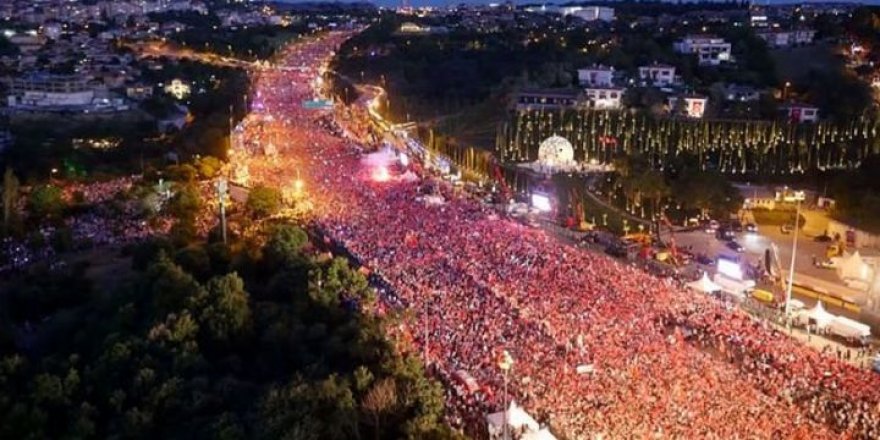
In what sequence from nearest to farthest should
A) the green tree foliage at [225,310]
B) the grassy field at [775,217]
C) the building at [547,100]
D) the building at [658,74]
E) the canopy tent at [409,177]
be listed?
1. the green tree foliage at [225,310]
2. the grassy field at [775,217]
3. the canopy tent at [409,177]
4. the building at [547,100]
5. the building at [658,74]

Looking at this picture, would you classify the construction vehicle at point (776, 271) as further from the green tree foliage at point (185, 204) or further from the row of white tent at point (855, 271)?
the green tree foliage at point (185, 204)

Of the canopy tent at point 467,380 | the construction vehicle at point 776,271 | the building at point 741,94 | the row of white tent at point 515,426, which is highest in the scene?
the building at point 741,94

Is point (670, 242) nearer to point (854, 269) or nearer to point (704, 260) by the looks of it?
point (704, 260)

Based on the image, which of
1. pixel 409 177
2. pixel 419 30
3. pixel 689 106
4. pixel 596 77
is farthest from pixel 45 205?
pixel 419 30

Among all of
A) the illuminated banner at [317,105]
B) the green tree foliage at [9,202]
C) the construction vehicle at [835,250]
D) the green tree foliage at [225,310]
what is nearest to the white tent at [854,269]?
the construction vehicle at [835,250]

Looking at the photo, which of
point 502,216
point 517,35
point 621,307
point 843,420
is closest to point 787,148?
point 502,216
